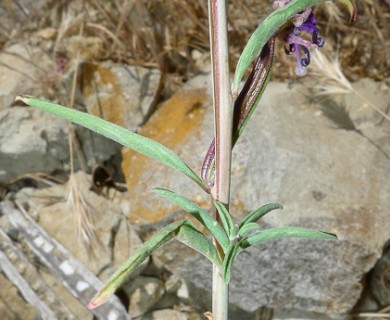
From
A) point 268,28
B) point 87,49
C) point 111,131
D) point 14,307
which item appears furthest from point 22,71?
point 268,28

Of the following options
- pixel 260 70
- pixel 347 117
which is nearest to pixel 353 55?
pixel 347 117

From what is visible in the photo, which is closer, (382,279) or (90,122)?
(90,122)

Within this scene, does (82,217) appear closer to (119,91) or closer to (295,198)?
(119,91)

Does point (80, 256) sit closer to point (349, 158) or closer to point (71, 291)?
point (71, 291)

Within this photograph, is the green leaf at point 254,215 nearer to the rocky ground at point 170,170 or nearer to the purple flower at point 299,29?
the purple flower at point 299,29

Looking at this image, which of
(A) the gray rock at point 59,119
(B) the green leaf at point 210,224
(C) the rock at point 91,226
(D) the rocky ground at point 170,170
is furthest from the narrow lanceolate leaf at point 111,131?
(A) the gray rock at point 59,119

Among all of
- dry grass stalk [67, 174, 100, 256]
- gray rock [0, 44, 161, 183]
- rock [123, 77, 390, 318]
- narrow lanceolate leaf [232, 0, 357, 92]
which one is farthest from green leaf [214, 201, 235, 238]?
gray rock [0, 44, 161, 183]
